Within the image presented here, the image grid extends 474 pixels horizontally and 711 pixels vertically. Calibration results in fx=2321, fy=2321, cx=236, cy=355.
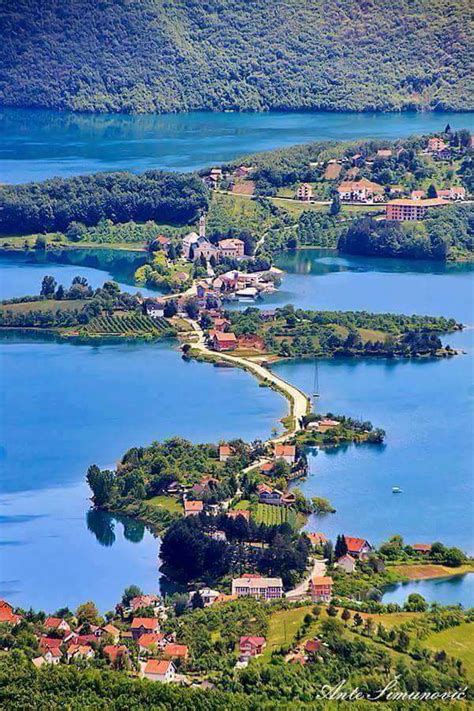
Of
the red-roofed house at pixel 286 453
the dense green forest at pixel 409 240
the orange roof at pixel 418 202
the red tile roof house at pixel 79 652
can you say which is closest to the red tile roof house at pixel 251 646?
the red tile roof house at pixel 79 652

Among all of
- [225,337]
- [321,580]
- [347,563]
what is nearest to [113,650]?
[321,580]

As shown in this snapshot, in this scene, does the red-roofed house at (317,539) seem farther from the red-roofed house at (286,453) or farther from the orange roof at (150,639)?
the orange roof at (150,639)

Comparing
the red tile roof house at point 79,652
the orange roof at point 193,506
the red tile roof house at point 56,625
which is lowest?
the red tile roof house at point 56,625

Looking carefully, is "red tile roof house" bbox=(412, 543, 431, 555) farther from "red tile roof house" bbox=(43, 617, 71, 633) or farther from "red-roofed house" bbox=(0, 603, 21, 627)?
"red-roofed house" bbox=(0, 603, 21, 627)

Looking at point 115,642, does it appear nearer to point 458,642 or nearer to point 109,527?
point 458,642

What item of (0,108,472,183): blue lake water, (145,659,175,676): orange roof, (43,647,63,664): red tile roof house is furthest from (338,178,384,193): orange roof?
(145,659,175,676): orange roof

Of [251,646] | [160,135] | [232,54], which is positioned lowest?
[160,135]

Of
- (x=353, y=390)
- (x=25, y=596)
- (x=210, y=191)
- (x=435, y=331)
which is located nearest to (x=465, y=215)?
(x=210, y=191)
